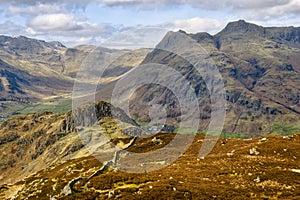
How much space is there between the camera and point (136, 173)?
186 feet

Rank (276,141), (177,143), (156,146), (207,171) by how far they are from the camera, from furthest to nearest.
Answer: (177,143)
(156,146)
(276,141)
(207,171)

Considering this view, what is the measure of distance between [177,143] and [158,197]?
219 ft

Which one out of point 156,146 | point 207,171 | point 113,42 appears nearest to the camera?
point 207,171

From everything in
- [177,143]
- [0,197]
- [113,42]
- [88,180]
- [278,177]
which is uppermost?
[113,42]

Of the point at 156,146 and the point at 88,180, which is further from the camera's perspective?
the point at 156,146

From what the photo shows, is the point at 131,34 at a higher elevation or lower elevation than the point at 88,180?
higher

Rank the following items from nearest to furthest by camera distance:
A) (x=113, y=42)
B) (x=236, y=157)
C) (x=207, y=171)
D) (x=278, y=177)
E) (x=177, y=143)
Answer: (x=278, y=177) < (x=207, y=171) < (x=236, y=157) < (x=113, y=42) < (x=177, y=143)

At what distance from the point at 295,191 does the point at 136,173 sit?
988 inches

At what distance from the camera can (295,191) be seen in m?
41.3

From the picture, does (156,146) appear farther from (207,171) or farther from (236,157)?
(207,171)

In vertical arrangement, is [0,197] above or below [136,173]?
below

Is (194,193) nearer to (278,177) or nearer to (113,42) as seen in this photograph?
(278,177)

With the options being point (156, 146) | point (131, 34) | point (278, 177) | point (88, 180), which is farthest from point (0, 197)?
point (278, 177)

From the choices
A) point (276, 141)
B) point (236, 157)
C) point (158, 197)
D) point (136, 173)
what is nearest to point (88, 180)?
point (136, 173)
